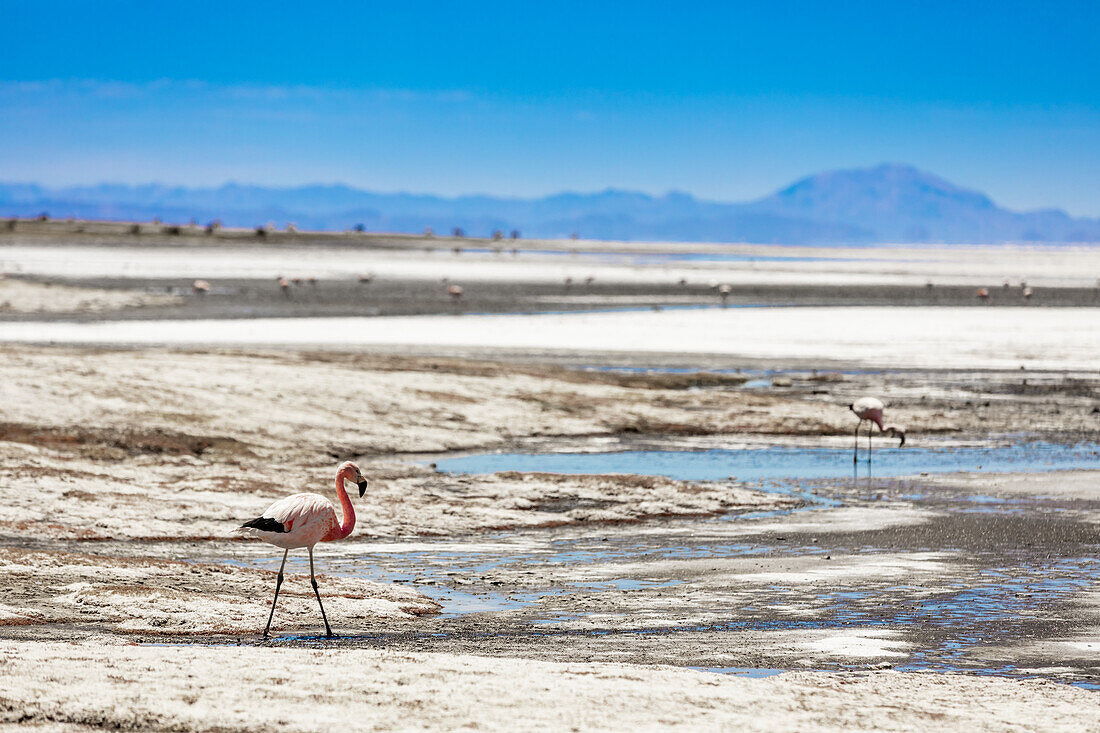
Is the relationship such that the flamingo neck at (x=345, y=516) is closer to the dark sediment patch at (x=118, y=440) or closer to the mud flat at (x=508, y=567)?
the mud flat at (x=508, y=567)

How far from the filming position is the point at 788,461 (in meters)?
20.3

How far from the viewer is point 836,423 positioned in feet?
76.3

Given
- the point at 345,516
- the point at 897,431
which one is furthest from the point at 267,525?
the point at 897,431

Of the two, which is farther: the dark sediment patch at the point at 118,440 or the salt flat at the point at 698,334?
the salt flat at the point at 698,334

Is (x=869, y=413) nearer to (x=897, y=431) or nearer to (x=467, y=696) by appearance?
(x=897, y=431)

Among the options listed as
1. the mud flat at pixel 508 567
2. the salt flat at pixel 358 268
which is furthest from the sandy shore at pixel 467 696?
the salt flat at pixel 358 268

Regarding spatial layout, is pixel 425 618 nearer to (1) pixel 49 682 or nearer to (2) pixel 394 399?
(1) pixel 49 682

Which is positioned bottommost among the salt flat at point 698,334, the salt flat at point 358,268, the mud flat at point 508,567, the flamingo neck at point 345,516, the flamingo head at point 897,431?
the mud flat at point 508,567

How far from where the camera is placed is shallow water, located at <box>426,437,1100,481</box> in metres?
19.3

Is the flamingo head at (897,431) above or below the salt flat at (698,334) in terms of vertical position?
below

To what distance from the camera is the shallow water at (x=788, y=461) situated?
19.3 metres

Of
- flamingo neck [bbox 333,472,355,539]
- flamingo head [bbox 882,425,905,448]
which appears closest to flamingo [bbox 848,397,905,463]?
flamingo head [bbox 882,425,905,448]

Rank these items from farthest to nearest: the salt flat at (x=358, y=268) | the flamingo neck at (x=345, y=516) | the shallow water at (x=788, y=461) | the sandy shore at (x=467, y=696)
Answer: the salt flat at (x=358, y=268) → the shallow water at (x=788, y=461) → the flamingo neck at (x=345, y=516) → the sandy shore at (x=467, y=696)

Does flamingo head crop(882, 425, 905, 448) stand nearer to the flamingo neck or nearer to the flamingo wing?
the flamingo neck
